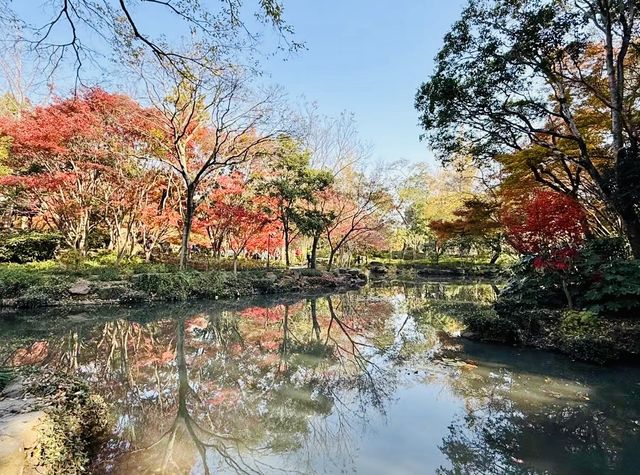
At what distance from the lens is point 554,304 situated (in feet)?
25.0

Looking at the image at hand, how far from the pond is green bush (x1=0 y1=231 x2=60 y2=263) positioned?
790cm

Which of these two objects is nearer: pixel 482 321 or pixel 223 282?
pixel 482 321

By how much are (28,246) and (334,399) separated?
1505 centimetres

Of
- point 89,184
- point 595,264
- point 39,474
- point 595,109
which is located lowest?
point 39,474

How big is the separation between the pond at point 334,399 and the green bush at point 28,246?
25.9 feet

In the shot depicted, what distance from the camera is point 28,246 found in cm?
A: 1422

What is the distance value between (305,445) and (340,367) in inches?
90.1

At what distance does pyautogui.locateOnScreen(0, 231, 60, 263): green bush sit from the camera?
A: 13.9 meters

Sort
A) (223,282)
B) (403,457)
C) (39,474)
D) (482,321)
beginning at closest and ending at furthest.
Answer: (39,474) < (403,457) < (482,321) < (223,282)

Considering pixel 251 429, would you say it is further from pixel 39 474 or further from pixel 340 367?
pixel 340 367

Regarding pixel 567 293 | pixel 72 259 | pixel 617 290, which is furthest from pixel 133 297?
pixel 617 290

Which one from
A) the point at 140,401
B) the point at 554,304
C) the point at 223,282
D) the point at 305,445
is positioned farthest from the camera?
the point at 223,282

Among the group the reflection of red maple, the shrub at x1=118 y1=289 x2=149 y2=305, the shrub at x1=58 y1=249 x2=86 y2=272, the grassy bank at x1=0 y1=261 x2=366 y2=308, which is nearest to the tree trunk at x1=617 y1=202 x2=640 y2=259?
the reflection of red maple

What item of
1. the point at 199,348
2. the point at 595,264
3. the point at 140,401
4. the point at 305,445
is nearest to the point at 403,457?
the point at 305,445
